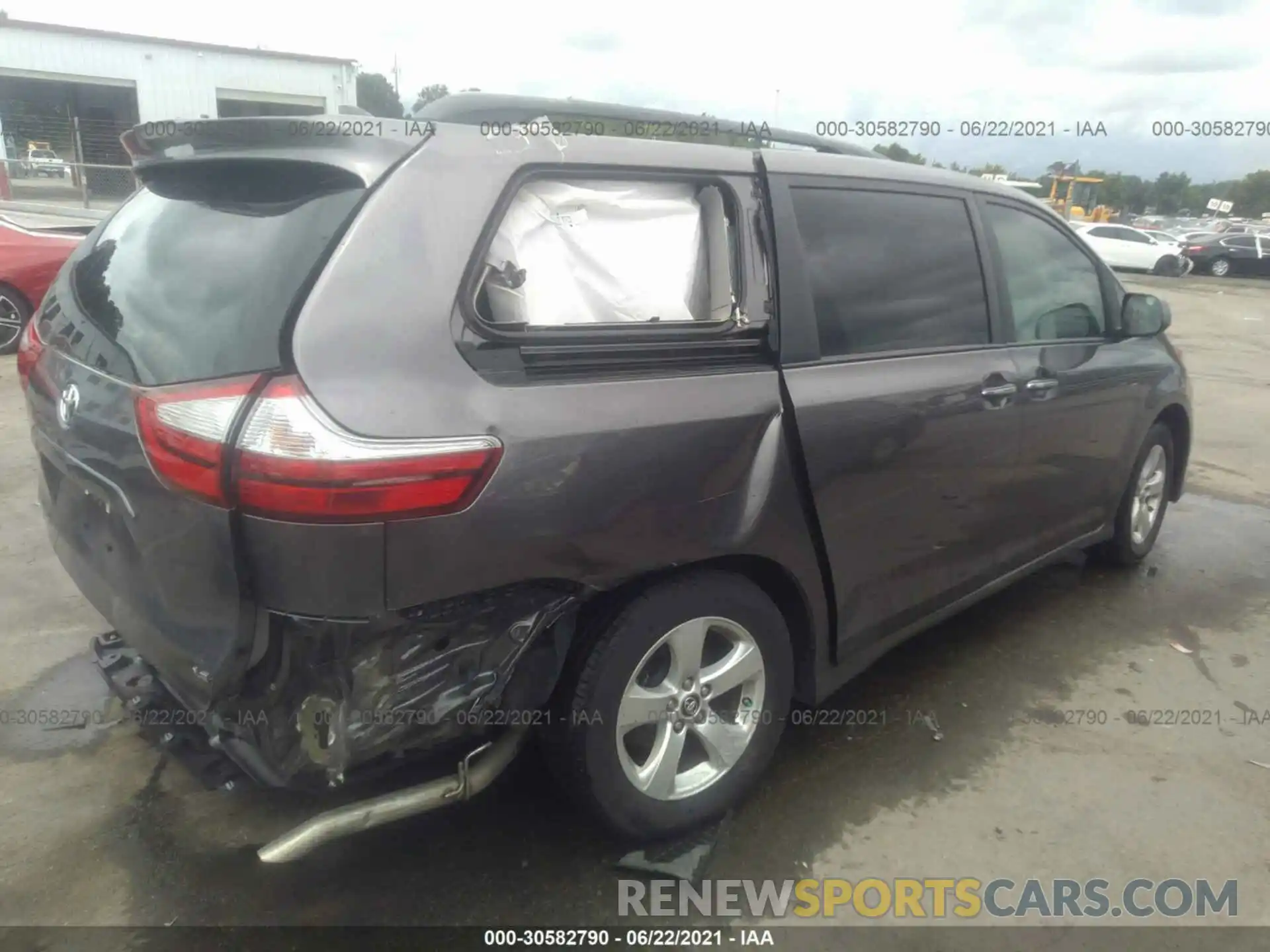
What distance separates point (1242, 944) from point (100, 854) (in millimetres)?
2906

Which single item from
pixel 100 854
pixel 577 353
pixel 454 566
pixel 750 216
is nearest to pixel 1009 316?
pixel 750 216

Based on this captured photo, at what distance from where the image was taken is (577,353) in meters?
2.16

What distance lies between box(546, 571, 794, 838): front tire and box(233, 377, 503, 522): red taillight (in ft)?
2.24

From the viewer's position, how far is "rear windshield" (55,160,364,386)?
196cm

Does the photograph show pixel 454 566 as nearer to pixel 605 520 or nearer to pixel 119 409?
pixel 605 520

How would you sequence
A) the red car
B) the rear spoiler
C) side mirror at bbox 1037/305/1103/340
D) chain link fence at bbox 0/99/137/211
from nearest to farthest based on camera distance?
the rear spoiler < side mirror at bbox 1037/305/1103/340 < the red car < chain link fence at bbox 0/99/137/211

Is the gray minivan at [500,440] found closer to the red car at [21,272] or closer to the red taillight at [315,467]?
the red taillight at [315,467]

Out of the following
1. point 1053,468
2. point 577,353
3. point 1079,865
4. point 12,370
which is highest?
point 577,353

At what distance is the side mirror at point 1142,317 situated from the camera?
3953 millimetres

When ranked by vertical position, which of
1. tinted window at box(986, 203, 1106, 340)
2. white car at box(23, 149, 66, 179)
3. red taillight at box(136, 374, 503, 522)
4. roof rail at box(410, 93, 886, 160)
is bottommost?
white car at box(23, 149, 66, 179)

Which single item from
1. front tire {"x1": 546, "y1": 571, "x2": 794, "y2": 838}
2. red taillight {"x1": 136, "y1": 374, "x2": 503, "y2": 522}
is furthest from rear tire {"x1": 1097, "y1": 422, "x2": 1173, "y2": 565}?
red taillight {"x1": 136, "y1": 374, "x2": 503, "y2": 522}

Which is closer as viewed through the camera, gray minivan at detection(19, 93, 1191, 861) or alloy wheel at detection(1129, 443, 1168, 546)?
gray minivan at detection(19, 93, 1191, 861)

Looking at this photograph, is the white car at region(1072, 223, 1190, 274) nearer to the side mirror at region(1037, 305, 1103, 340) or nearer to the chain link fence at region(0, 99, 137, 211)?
the chain link fence at region(0, 99, 137, 211)

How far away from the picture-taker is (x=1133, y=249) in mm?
25891
